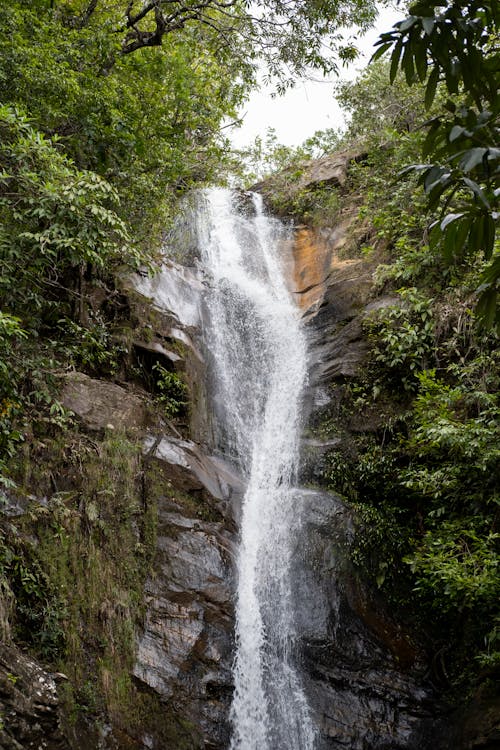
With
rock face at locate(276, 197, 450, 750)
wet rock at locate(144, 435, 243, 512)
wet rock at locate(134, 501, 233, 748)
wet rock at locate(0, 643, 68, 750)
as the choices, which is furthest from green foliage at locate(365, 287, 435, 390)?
wet rock at locate(0, 643, 68, 750)

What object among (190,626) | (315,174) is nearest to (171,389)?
(190,626)

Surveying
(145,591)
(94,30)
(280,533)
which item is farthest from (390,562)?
(94,30)

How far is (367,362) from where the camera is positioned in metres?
11.3

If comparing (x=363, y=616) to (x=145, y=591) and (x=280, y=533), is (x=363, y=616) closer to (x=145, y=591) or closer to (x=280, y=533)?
(x=280, y=533)

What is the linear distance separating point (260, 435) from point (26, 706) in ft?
22.1

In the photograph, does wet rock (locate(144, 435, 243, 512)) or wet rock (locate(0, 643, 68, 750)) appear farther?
wet rock (locate(144, 435, 243, 512))

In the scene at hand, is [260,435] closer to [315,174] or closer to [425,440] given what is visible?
[425,440]

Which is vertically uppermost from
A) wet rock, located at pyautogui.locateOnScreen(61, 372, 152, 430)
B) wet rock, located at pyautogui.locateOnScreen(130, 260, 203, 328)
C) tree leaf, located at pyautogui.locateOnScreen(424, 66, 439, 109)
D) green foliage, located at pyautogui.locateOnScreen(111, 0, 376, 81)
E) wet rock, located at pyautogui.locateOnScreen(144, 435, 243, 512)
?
green foliage, located at pyautogui.locateOnScreen(111, 0, 376, 81)

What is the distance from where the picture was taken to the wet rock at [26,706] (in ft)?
17.5

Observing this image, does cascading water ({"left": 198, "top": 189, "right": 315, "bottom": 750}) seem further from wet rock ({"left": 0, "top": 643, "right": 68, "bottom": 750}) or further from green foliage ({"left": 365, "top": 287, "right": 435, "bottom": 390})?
wet rock ({"left": 0, "top": 643, "right": 68, "bottom": 750})

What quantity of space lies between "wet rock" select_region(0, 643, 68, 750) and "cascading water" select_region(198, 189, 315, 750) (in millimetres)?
2762

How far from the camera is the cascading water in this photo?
25.8ft

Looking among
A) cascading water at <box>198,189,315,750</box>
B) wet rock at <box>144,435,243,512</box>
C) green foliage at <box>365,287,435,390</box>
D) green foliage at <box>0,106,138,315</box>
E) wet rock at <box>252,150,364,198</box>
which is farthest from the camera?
wet rock at <box>252,150,364,198</box>

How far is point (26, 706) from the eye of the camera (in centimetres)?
552
